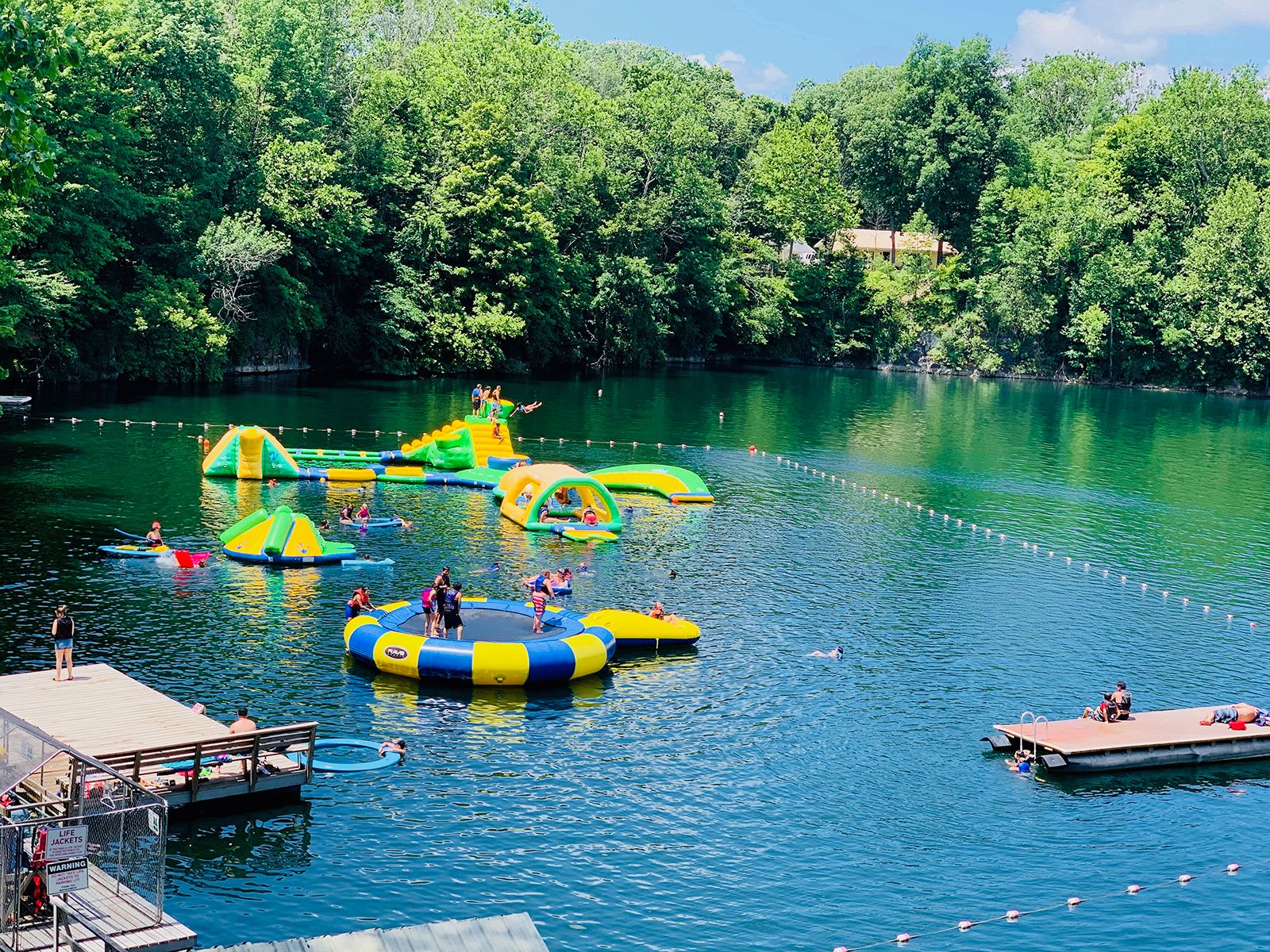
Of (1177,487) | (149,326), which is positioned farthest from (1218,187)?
(149,326)

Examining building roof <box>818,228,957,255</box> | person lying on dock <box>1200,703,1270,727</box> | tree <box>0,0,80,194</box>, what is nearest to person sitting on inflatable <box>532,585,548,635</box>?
tree <box>0,0,80,194</box>

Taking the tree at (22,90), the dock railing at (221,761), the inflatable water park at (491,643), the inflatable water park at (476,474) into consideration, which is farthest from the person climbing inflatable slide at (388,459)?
the dock railing at (221,761)

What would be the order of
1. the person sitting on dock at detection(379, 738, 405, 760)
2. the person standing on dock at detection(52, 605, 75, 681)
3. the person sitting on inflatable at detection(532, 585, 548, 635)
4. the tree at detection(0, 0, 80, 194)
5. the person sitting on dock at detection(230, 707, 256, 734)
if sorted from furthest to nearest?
the person sitting on inflatable at detection(532, 585, 548, 635) → the person standing on dock at detection(52, 605, 75, 681) → the person sitting on dock at detection(379, 738, 405, 760) → the person sitting on dock at detection(230, 707, 256, 734) → the tree at detection(0, 0, 80, 194)

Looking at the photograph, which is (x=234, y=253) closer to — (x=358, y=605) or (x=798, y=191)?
(x=358, y=605)

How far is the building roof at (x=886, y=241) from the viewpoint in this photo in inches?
6674

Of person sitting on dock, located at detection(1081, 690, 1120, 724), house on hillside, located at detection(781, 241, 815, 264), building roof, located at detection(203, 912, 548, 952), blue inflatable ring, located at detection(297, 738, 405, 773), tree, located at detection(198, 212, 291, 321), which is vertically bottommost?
blue inflatable ring, located at detection(297, 738, 405, 773)

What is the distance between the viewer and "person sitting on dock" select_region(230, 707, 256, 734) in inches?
1308

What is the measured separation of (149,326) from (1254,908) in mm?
81146

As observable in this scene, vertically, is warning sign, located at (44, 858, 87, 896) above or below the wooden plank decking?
above

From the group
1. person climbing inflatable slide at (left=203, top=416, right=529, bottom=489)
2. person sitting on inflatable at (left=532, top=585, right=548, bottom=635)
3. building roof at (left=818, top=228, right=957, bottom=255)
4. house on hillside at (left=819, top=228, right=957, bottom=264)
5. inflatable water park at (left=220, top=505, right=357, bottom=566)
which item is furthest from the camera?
building roof at (left=818, top=228, right=957, bottom=255)

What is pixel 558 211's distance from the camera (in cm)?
13400

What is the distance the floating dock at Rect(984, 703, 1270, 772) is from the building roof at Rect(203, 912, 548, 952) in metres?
19.4

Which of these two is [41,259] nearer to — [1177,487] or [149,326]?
[149,326]

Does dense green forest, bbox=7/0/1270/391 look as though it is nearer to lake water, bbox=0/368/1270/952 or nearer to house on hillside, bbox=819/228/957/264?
house on hillside, bbox=819/228/957/264
